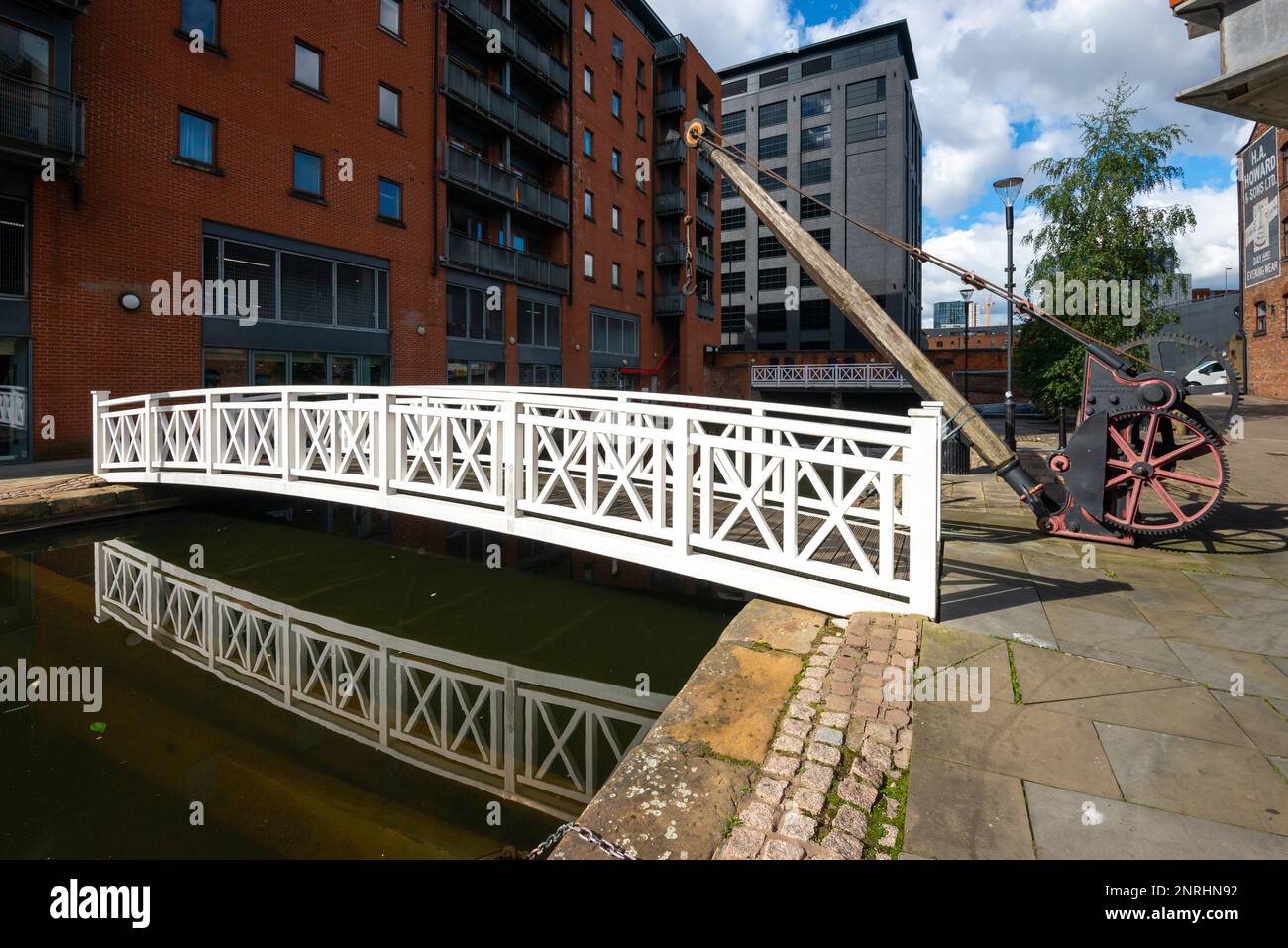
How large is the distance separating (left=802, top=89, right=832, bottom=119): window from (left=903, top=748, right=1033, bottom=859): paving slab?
5314cm

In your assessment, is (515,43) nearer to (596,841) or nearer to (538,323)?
(538,323)

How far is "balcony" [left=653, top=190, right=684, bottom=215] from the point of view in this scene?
32.1 m

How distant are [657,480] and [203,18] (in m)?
15.9

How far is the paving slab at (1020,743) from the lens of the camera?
103 inches

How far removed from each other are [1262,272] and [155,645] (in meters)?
33.9

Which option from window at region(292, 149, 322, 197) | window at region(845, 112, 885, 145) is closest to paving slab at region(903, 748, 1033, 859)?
window at region(292, 149, 322, 197)

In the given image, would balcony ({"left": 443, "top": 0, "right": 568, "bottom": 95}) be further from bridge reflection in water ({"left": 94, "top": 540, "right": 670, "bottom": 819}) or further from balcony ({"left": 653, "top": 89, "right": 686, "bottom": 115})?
bridge reflection in water ({"left": 94, "top": 540, "right": 670, "bottom": 819})

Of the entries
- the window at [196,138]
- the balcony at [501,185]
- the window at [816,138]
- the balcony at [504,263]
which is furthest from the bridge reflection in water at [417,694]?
the window at [816,138]

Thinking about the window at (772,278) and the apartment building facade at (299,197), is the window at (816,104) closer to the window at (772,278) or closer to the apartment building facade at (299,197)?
the window at (772,278)

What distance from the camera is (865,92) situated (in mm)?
45625

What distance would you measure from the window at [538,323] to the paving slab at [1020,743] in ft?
71.5

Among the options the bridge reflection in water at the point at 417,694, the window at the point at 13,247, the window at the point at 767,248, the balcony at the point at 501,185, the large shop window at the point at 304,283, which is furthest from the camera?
the window at the point at 767,248
